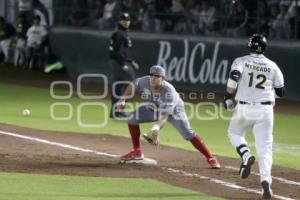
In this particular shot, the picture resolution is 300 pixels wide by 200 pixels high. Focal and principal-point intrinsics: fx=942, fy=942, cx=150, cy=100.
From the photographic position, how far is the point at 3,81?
92.2ft

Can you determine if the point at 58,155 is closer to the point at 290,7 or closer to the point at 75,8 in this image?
the point at 290,7

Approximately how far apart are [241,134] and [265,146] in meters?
0.62

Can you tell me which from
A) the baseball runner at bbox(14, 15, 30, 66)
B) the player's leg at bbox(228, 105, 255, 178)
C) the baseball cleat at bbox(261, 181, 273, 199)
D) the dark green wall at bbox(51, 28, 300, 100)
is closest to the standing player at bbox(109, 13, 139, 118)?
the dark green wall at bbox(51, 28, 300, 100)

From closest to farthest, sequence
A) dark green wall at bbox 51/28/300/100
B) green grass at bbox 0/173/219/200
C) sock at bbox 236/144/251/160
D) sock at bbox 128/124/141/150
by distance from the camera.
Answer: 1. green grass at bbox 0/173/219/200
2. sock at bbox 236/144/251/160
3. sock at bbox 128/124/141/150
4. dark green wall at bbox 51/28/300/100

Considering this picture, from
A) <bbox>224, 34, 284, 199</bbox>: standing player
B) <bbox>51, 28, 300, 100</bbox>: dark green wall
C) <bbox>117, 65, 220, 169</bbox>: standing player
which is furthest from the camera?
<bbox>51, 28, 300, 100</bbox>: dark green wall

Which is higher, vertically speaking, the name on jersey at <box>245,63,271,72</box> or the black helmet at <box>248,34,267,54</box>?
the black helmet at <box>248,34,267,54</box>

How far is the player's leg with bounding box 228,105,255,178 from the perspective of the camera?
1126 cm

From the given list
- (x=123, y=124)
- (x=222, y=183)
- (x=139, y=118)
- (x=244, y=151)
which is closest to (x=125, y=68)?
(x=123, y=124)

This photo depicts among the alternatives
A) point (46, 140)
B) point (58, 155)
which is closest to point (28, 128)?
point (46, 140)

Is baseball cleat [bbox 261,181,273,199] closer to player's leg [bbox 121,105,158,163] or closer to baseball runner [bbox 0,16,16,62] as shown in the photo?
player's leg [bbox 121,105,158,163]

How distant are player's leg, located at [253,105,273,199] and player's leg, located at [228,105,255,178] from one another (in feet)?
0.55

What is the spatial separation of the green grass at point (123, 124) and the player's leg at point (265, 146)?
3.04 metres

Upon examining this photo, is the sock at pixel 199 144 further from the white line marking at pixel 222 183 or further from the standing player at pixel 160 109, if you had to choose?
the white line marking at pixel 222 183

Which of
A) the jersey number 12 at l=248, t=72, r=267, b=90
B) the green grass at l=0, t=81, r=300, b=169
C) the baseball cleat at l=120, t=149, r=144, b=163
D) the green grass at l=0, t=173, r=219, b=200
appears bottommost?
the green grass at l=0, t=81, r=300, b=169
